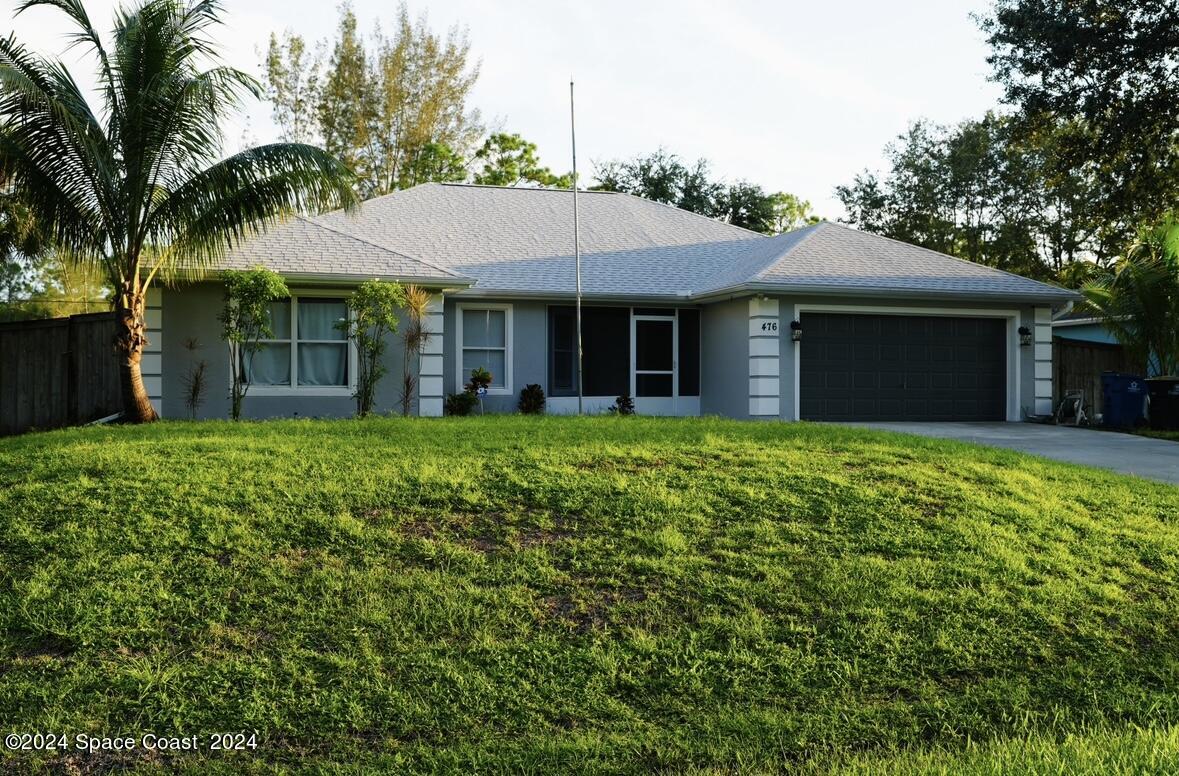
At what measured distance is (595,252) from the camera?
20766 mm

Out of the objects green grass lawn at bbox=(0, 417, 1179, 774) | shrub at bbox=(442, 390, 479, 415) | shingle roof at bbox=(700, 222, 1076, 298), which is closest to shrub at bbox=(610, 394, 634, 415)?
shingle roof at bbox=(700, 222, 1076, 298)

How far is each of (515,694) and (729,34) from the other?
1314 cm

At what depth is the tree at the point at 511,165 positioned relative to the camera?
3797 cm

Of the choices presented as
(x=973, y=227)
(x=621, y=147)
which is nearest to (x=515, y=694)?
(x=621, y=147)

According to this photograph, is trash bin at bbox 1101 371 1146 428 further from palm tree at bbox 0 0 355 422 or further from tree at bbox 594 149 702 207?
tree at bbox 594 149 702 207

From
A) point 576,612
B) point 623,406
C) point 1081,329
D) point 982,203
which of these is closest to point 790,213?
point 982,203

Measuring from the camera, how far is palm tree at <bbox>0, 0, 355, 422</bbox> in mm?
12078

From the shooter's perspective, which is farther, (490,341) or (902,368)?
(490,341)

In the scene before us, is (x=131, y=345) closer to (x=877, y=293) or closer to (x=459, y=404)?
(x=459, y=404)

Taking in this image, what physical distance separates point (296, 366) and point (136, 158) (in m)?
4.71

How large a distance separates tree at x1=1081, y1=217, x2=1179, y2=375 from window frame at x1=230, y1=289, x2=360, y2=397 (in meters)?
13.6

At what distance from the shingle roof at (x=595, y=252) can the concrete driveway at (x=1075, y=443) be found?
8.83ft

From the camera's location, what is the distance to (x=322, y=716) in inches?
199

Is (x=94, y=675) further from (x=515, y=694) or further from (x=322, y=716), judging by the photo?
(x=515, y=694)
